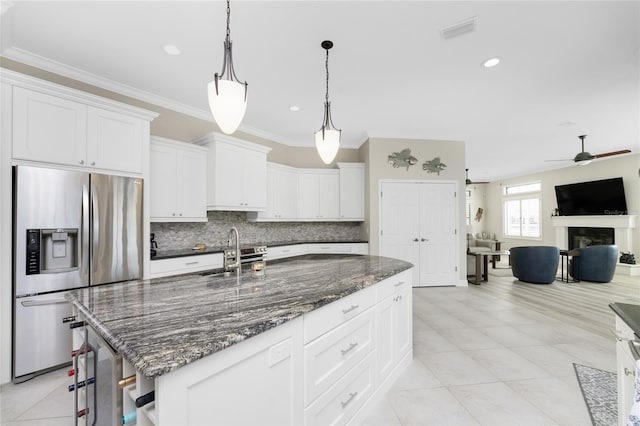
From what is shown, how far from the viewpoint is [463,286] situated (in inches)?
206

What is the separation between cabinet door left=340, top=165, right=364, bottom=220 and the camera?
539 centimetres

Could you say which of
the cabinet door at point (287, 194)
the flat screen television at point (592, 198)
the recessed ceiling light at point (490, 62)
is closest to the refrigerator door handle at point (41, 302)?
the cabinet door at point (287, 194)

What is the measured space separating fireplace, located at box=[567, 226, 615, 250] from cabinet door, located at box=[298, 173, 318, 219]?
7576 mm

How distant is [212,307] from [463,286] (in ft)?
17.0

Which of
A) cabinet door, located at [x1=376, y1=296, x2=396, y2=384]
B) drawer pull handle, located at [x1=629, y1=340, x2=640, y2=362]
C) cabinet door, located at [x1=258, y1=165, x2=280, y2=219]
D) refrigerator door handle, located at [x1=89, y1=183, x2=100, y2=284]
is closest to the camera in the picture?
drawer pull handle, located at [x1=629, y1=340, x2=640, y2=362]

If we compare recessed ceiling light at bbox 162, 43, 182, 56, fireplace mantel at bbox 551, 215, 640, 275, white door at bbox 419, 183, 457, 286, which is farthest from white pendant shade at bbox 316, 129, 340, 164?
fireplace mantel at bbox 551, 215, 640, 275

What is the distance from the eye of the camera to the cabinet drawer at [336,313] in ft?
4.38

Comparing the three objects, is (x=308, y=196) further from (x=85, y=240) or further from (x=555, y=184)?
(x=555, y=184)

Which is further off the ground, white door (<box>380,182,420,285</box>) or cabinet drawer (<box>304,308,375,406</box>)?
white door (<box>380,182,420,285</box>)

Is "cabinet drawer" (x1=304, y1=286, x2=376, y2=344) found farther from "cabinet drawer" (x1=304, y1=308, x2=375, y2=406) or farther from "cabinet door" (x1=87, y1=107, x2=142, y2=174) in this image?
"cabinet door" (x1=87, y1=107, x2=142, y2=174)

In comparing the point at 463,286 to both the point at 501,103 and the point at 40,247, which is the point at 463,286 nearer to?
the point at 501,103

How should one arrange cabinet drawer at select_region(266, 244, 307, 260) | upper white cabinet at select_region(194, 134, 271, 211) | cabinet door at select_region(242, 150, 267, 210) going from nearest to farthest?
1. upper white cabinet at select_region(194, 134, 271, 211)
2. cabinet door at select_region(242, 150, 267, 210)
3. cabinet drawer at select_region(266, 244, 307, 260)

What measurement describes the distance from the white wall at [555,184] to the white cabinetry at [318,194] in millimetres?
7137

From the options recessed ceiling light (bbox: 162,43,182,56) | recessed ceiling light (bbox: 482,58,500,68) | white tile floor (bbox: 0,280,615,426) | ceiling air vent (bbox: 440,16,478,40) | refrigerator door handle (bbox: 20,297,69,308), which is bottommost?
white tile floor (bbox: 0,280,615,426)
